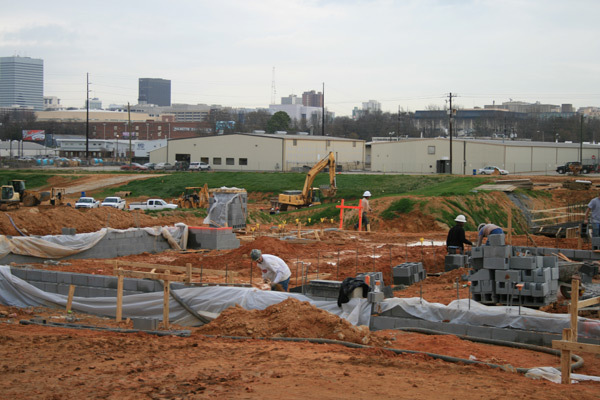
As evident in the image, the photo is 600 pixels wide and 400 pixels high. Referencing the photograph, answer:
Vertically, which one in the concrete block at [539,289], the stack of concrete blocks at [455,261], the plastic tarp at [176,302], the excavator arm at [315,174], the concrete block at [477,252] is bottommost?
the plastic tarp at [176,302]

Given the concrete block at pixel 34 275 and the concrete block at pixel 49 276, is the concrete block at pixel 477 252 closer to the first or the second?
the concrete block at pixel 49 276

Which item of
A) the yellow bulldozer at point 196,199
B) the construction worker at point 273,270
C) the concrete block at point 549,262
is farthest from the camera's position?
the yellow bulldozer at point 196,199

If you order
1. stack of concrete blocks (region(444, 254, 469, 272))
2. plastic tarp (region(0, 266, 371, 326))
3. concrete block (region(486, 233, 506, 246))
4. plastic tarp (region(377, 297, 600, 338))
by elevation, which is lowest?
plastic tarp (region(0, 266, 371, 326))

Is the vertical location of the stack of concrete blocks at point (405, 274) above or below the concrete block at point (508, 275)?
below

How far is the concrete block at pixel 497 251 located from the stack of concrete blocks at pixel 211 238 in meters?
11.9

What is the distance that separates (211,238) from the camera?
22.0 meters

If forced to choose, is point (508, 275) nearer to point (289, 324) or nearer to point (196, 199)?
point (289, 324)

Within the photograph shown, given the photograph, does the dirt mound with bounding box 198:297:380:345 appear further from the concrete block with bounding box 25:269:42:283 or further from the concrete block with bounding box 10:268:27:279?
the concrete block with bounding box 10:268:27:279

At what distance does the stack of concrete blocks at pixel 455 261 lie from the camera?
16.0m

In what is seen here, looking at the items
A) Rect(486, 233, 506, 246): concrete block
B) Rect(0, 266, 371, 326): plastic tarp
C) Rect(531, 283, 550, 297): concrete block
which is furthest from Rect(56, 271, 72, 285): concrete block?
Rect(531, 283, 550, 297): concrete block

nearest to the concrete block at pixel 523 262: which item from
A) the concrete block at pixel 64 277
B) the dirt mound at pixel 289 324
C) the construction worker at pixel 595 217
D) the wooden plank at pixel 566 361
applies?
the dirt mound at pixel 289 324

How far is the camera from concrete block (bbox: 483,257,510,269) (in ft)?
37.9

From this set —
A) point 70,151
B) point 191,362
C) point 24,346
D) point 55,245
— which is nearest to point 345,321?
point 191,362

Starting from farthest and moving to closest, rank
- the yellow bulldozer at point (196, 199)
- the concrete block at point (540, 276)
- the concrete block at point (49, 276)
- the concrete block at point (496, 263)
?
the yellow bulldozer at point (196, 199)
the concrete block at point (49, 276)
the concrete block at point (496, 263)
the concrete block at point (540, 276)
